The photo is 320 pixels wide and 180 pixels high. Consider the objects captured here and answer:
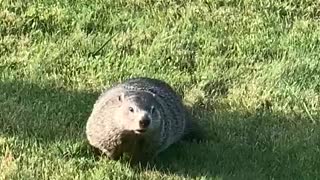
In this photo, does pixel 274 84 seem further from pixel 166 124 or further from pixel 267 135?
pixel 166 124

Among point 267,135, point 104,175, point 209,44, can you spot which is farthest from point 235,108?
point 104,175

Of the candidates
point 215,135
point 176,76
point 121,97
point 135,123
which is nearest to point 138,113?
point 135,123

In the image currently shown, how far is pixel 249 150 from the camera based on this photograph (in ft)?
19.4

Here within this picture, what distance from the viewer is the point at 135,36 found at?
7441mm

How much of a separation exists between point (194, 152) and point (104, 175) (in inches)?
29.4

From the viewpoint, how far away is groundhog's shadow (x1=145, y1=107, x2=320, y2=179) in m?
5.64

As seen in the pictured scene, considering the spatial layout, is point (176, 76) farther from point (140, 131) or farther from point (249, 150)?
point (140, 131)

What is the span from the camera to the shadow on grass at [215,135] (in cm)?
567

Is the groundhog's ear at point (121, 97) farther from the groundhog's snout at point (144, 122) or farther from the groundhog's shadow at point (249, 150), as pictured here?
the groundhog's shadow at point (249, 150)

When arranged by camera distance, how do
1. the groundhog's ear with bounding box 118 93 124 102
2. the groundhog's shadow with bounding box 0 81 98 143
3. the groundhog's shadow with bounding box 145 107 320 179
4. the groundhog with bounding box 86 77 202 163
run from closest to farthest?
1. the groundhog with bounding box 86 77 202 163
2. the groundhog's ear with bounding box 118 93 124 102
3. the groundhog's shadow with bounding box 145 107 320 179
4. the groundhog's shadow with bounding box 0 81 98 143

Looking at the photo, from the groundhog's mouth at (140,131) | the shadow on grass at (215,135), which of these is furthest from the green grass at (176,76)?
the groundhog's mouth at (140,131)

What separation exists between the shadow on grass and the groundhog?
168 millimetres

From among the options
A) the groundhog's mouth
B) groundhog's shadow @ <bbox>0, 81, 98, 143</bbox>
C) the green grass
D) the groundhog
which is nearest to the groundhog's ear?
the groundhog

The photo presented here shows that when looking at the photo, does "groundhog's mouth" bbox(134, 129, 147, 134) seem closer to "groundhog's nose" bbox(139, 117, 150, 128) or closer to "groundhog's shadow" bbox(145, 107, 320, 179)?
"groundhog's nose" bbox(139, 117, 150, 128)
